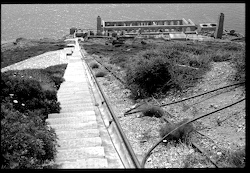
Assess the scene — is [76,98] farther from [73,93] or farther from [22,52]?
[22,52]

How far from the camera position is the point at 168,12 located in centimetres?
8231

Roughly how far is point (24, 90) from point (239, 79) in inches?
271

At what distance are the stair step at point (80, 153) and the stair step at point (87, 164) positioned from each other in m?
0.23

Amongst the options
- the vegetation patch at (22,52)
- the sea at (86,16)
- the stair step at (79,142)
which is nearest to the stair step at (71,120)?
the stair step at (79,142)

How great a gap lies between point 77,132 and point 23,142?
5.25 ft

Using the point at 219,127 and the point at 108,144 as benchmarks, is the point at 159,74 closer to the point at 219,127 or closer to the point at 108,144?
the point at 219,127

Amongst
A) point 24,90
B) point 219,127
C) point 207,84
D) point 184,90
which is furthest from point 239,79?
point 24,90

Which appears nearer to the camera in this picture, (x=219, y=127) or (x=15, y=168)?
(x=15, y=168)

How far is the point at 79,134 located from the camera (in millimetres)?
6508

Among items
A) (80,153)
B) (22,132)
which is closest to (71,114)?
(80,153)

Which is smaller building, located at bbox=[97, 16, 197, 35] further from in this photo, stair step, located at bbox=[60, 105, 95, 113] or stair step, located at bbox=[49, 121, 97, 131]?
stair step, located at bbox=[49, 121, 97, 131]

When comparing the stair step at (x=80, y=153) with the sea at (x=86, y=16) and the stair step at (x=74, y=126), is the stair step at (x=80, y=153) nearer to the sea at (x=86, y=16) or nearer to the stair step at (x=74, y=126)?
the stair step at (x=74, y=126)

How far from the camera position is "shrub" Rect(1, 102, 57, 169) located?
15.9 feet

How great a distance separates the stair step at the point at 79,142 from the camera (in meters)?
6.02
